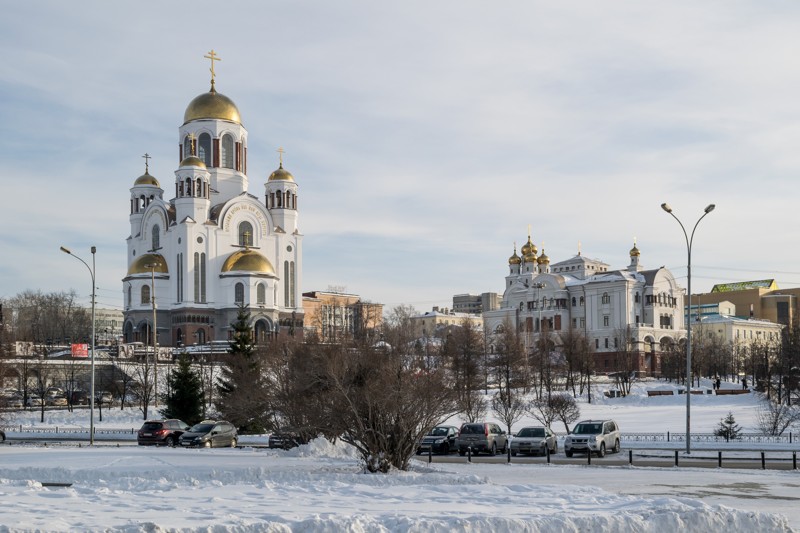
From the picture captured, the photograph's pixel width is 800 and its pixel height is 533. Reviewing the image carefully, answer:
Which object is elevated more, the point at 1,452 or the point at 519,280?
the point at 519,280

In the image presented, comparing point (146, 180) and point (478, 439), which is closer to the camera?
point (478, 439)

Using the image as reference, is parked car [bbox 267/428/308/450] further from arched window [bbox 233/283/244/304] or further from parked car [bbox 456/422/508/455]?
arched window [bbox 233/283/244/304]

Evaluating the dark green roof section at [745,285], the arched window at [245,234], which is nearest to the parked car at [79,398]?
the arched window at [245,234]

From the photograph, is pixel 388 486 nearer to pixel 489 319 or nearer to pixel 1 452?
pixel 1 452

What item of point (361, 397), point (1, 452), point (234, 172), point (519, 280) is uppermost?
point (234, 172)

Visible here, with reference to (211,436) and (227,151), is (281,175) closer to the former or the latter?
(227,151)

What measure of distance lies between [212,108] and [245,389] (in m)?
69.8

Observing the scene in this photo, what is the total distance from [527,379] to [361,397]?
51854 millimetres

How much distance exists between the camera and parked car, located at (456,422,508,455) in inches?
1363

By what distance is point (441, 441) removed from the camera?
117 ft

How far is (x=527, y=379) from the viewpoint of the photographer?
243ft

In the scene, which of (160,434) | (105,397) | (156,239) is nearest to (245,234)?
(156,239)

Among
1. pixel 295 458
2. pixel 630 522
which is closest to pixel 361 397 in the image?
pixel 295 458

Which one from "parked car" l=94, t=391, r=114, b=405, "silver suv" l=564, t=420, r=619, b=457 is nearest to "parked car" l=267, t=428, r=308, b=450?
"silver suv" l=564, t=420, r=619, b=457
